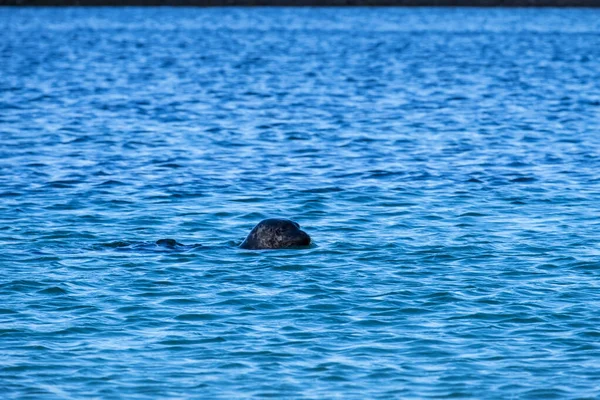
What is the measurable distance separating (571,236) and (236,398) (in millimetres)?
9327

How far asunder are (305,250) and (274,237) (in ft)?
1.84

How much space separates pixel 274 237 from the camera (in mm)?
18625

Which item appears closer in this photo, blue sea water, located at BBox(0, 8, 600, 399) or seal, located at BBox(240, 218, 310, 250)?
blue sea water, located at BBox(0, 8, 600, 399)

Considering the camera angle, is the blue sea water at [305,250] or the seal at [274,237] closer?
Result: the blue sea water at [305,250]

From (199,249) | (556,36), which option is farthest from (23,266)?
(556,36)

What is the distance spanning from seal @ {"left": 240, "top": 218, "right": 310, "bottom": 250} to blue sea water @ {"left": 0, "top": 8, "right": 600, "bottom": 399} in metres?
0.28

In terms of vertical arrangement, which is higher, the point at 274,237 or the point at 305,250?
the point at 274,237

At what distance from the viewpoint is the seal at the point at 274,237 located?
18609mm

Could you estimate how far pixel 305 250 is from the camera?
18594 millimetres

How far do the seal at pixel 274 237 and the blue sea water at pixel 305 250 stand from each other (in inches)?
11.0

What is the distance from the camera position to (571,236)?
19484mm

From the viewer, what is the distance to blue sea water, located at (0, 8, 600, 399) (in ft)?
42.5

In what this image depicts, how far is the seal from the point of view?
1861 centimetres

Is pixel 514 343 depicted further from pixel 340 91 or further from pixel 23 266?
pixel 340 91
